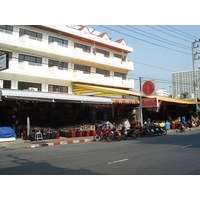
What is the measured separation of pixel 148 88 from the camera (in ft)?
69.8

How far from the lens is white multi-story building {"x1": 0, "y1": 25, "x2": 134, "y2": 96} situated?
65.4 feet

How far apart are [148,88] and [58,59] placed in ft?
32.5

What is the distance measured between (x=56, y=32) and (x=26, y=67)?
18.9 feet

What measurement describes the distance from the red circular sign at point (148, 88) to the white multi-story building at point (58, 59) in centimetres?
583

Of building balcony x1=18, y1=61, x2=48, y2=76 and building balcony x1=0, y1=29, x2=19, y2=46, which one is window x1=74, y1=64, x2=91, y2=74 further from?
building balcony x1=0, y1=29, x2=19, y2=46

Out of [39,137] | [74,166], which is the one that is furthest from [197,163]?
[39,137]

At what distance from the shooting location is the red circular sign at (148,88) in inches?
824

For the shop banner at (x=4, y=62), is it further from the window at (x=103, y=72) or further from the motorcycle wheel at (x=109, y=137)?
the window at (x=103, y=72)

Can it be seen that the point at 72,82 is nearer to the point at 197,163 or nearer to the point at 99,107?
the point at 99,107

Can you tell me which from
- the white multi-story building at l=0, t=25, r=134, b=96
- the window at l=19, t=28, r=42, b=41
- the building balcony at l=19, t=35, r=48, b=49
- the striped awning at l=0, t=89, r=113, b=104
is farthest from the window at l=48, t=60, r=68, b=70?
the striped awning at l=0, t=89, r=113, b=104

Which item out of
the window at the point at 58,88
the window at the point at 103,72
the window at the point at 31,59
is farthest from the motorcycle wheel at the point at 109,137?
the window at the point at 103,72

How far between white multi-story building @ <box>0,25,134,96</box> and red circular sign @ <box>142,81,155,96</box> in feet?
19.1

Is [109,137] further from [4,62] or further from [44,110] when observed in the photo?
[4,62]

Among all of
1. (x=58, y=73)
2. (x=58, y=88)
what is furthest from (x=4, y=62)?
(x=58, y=88)
